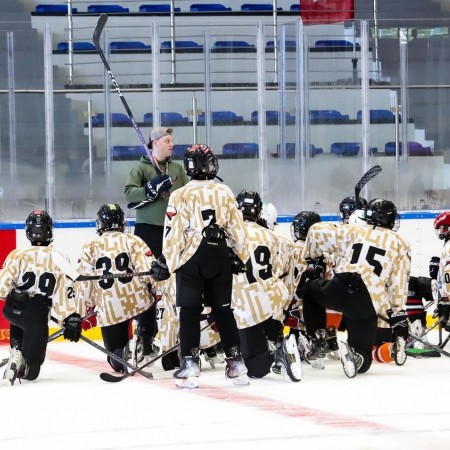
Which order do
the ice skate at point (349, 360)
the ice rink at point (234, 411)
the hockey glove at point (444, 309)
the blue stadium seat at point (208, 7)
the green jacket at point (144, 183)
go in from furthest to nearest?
1. the blue stadium seat at point (208, 7)
2. the green jacket at point (144, 183)
3. the hockey glove at point (444, 309)
4. the ice skate at point (349, 360)
5. the ice rink at point (234, 411)

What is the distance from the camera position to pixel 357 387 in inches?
194

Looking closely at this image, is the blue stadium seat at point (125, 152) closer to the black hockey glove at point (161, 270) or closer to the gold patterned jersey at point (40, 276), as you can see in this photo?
the gold patterned jersey at point (40, 276)

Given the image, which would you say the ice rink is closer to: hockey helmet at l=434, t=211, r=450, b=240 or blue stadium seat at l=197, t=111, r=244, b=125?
hockey helmet at l=434, t=211, r=450, b=240

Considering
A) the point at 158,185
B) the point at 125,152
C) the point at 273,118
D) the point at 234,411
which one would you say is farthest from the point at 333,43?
the point at 234,411

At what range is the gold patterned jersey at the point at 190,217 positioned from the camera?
16.2 ft

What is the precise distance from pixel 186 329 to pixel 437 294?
76.1 inches

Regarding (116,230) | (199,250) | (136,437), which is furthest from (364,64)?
(136,437)

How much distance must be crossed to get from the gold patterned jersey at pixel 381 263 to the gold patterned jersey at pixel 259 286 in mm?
339

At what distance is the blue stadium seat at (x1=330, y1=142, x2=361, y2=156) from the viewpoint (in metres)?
8.00

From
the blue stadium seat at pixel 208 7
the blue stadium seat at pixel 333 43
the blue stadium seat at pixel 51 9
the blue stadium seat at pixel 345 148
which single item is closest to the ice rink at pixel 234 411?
the blue stadium seat at pixel 345 148

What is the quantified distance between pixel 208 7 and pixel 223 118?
3.85 meters

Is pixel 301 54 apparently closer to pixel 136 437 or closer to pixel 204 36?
pixel 204 36

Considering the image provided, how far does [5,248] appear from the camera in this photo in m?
7.53

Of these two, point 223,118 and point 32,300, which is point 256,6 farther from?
point 32,300
